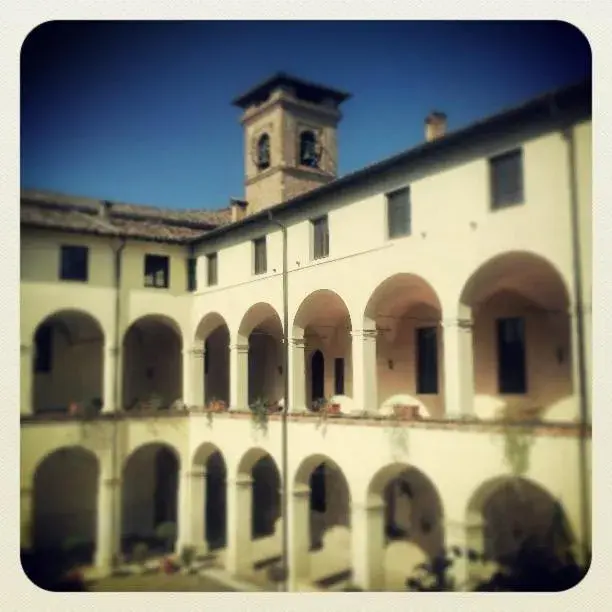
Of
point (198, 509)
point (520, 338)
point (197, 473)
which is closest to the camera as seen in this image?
point (520, 338)

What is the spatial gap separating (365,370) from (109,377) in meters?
3.52

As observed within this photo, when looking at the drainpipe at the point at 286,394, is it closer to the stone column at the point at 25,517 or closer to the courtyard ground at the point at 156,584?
the courtyard ground at the point at 156,584

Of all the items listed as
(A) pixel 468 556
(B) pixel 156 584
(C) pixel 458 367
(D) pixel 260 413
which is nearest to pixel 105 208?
(D) pixel 260 413

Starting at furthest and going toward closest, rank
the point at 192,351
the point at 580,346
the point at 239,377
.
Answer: the point at 239,377
the point at 192,351
the point at 580,346

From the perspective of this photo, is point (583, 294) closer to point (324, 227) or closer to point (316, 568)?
point (324, 227)

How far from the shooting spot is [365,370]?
9.87 metres

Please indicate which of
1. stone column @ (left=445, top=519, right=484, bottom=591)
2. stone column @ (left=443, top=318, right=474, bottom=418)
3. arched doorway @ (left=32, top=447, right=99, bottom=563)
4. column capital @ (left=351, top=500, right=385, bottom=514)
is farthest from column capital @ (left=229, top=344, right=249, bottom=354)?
stone column @ (left=445, top=519, right=484, bottom=591)

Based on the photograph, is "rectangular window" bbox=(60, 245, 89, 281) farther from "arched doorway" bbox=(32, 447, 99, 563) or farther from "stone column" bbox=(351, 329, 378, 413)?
"stone column" bbox=(351, 329, 378, 413)

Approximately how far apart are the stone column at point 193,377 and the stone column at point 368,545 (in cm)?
281

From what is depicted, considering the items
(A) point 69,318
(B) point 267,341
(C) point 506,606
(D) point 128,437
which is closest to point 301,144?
(B) point 267,341

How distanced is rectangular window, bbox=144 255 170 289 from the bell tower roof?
2.53 meters

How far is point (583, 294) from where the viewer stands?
780cm

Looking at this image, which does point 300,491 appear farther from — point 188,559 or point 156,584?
point 156,584

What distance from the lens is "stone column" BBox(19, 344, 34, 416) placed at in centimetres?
846
